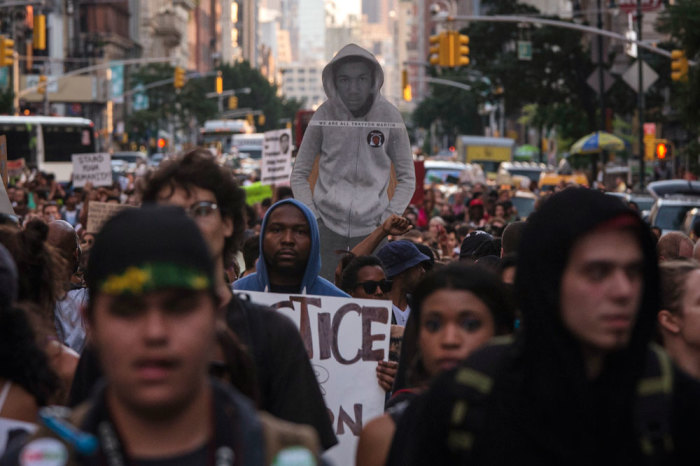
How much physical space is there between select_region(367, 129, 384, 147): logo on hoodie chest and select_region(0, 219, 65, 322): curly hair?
4652 millimetres

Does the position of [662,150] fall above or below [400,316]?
above

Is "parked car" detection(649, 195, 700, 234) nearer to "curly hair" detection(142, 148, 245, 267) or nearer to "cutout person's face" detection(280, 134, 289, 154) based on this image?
"cutout person's face" detection(280, 134, 289, 154)

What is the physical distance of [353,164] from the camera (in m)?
10.1

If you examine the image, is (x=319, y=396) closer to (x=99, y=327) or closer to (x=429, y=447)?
(x=429, y=447)

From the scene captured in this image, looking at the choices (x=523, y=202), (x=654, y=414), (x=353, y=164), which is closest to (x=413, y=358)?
(x=654, y=414)

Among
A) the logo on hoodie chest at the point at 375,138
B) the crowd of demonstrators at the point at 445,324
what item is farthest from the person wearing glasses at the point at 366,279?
the crowd of demonstrators at the point at 445,324

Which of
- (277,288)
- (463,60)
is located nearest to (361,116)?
(277,288)

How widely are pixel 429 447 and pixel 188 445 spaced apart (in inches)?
28.3

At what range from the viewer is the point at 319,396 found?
4598 mm

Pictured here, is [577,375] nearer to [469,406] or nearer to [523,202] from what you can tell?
[469,406]

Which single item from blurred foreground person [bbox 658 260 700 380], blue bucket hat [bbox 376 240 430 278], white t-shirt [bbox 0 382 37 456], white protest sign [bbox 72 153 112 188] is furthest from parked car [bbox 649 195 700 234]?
white t-shirt [bbox 0 382 37 456]

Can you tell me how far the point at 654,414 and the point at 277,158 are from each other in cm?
1917

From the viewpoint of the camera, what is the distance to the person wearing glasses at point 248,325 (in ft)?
14.7

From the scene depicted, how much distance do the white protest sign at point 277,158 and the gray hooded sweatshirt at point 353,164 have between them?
11616 millimetres
